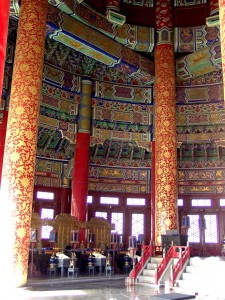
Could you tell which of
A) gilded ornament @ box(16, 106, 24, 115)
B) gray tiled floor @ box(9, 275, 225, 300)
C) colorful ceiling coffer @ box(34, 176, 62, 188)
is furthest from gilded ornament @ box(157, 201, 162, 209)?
colorful ceiling coffer @ box(34, 176, 62, 188)

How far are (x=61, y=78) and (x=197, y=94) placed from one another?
488 centimetres

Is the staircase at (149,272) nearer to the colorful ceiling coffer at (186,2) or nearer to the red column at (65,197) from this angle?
the red column at (65,197)

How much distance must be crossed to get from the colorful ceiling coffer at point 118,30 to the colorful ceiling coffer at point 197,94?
2.50 meters

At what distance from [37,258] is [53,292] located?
3.94 meters

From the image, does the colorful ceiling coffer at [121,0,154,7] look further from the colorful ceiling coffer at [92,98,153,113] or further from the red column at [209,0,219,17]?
the colorful ceiling coffer at [92,98,153,113]

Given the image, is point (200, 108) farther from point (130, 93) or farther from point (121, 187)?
point (121, 187)

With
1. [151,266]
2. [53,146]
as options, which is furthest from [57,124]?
[151,266]

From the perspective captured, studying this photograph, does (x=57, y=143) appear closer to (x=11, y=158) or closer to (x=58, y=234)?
(x=58, y=234)

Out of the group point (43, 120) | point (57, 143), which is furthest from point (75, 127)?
point (57, 143)

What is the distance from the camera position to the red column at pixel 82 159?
442 inches

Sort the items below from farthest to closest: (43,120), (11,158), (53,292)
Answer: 1. (43,120)
2. (11,158)
3. (53,292)

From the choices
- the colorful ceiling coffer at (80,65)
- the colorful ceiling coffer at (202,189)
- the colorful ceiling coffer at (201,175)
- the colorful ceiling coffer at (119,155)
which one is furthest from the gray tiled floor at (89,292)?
the colorful ceiling coffer at (201,175)

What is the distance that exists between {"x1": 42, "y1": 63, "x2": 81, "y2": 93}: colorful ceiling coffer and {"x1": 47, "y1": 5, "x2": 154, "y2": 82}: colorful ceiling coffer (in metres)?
Result: 1.74

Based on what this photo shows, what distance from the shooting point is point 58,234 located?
10891mm
